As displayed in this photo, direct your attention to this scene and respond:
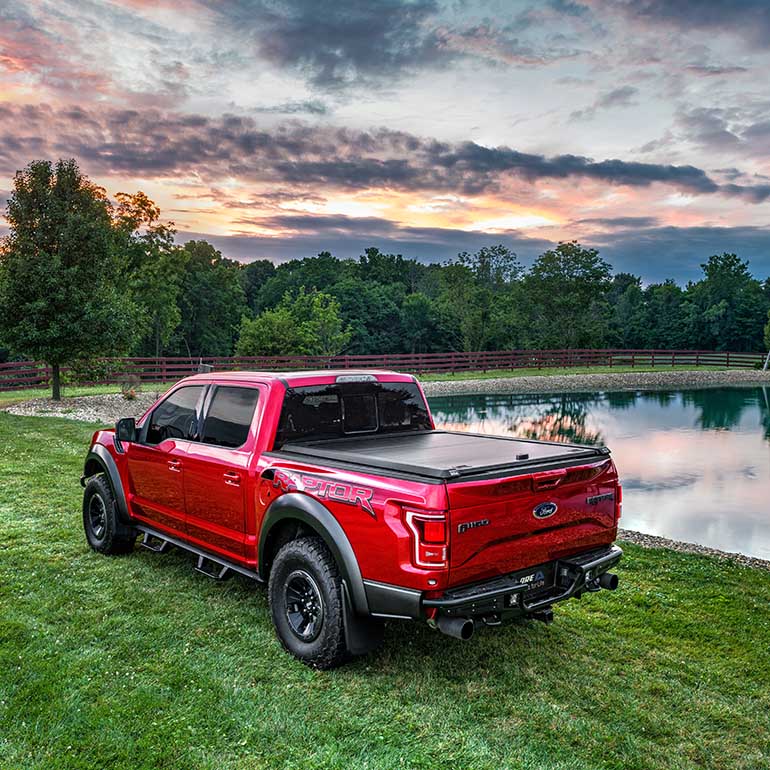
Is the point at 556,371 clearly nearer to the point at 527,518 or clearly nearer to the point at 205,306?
the point at 205,306

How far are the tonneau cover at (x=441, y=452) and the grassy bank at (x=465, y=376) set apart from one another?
2111 cm

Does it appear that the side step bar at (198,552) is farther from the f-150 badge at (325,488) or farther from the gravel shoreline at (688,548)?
the gravel shoreline at (688,548)

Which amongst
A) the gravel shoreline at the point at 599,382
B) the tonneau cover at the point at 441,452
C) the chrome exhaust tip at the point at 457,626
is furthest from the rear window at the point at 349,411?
the gravel shoreline at the point at 599,382

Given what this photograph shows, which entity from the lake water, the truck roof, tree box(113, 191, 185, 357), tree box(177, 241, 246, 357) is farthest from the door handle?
tree box(177, 241, 246, 357)

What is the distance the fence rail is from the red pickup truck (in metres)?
13.9

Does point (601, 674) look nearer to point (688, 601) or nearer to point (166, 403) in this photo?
point (688, 601)

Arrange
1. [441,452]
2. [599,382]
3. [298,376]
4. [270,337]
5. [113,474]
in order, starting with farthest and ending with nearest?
[270,337], [599,382], [113,474], [298,376], [441,452]

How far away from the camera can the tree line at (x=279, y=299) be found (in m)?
21.9

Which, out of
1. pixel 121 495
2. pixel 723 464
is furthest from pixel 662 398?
pixel 121 495

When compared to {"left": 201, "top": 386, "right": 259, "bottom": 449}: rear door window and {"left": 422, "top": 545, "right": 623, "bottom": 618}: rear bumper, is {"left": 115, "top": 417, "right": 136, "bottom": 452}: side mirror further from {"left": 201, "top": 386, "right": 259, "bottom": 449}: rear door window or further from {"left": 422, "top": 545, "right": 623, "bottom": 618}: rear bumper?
{"left": 422, "top": 545, "right": 623, "bottom": 618}: rear bumper

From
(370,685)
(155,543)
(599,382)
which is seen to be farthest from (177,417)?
(599,382)

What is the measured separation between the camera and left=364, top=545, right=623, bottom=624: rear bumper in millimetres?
4020

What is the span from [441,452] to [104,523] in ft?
13.0

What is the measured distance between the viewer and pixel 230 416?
5.66m
